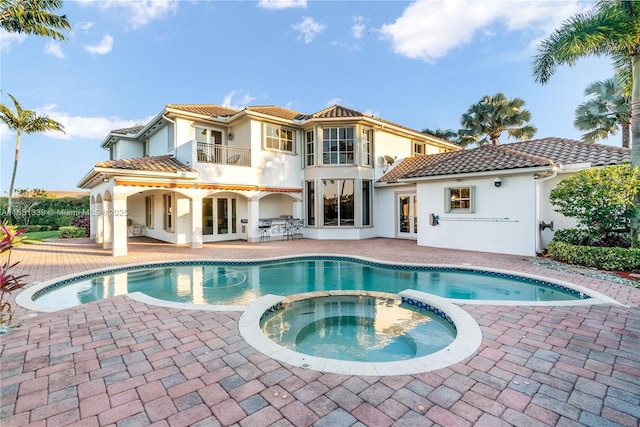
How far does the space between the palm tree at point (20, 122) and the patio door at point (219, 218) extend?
18.5 m

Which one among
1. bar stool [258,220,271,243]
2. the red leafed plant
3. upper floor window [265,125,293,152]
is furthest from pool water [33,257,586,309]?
upper floor window [265,125,293,152]

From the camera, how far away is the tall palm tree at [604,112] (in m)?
A: 19.3

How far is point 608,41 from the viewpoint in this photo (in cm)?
1062

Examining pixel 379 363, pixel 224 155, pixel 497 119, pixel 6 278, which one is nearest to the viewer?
pixel 379 363

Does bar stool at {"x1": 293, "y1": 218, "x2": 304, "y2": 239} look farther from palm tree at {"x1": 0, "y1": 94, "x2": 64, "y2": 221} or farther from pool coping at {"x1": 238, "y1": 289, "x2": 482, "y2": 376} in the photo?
palm tree at {"x1": 0, "y1": 94, "x2": 64, "y2": 221}

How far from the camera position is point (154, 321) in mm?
5703

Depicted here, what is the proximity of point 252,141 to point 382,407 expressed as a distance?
16.6 m

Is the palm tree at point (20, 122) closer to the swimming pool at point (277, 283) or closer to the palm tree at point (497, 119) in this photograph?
the swimming pool at point (277, 283)

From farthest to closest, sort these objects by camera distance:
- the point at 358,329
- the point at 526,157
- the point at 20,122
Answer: the point at 20,122, the point at 526,157, the point at 358,329

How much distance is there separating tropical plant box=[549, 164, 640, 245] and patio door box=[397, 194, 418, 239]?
7.74 m

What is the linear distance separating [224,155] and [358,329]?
14389mm

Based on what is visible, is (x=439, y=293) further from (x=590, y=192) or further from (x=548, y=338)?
(x=590, y=192)

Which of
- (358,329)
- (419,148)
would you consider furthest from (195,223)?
(419,148)

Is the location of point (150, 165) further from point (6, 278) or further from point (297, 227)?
point (6, 278)
